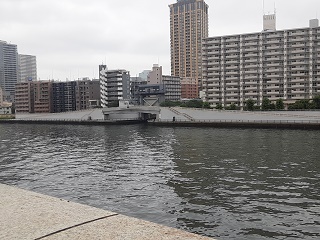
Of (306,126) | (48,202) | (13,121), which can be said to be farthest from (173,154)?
(13,121)

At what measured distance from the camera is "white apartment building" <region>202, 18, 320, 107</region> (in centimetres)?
10688

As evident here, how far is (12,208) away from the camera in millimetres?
12555

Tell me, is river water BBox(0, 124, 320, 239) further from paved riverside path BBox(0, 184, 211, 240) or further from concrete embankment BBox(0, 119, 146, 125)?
concrete embankment BBox(0, 119, 146, 125)

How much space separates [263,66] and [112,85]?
2681 inches

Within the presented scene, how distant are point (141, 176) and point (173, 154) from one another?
11709 mm

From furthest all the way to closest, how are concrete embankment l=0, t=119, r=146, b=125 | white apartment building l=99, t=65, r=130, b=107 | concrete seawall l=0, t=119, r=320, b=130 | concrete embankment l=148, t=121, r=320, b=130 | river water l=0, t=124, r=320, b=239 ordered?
1. white apartment building l=99, t=65, r=130, b=107
2. concrete embankment l=0, t=119, r=146, b=125
3. concrete seawall l=0, t=119, r=320, b=130
4. concrete embankment l=148, t=121, r=320, b=130
5. river water l=0, t=124, r=320, b=239

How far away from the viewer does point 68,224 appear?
10.5 metres

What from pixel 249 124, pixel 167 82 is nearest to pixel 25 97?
pixel 167 82

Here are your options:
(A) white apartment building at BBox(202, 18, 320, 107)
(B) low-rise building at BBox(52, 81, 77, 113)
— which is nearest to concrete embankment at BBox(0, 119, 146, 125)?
(A) white apartment building at BBox(202, 18, 320, 107)

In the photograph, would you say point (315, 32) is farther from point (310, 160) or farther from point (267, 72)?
point (310, 160)

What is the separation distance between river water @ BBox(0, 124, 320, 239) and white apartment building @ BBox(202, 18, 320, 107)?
7727cm

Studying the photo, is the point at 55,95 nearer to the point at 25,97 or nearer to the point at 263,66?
the point at 25,97

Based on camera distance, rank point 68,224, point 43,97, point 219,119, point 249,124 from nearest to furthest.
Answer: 1. point 68,224
2. point 249,124
3. point 219,119
4. point 43,97

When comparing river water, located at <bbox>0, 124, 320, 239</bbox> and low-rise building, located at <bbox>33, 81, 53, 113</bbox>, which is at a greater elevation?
low-rise building, located at <bbox>33, 81, 53, 113</bbox>
